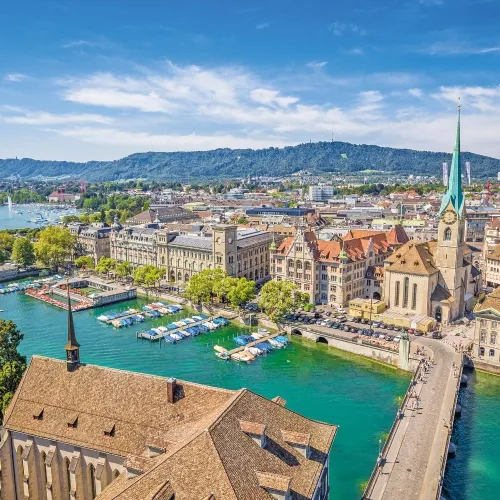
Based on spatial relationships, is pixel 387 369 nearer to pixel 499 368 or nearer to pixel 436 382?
pixel 436 382

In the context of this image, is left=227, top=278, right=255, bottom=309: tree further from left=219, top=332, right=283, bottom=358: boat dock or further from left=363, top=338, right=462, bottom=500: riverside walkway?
left=363, top=338, right=462, bottom=500: riverside walkway

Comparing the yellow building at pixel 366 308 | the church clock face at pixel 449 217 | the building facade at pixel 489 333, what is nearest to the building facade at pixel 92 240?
the yellow building at pixel 366 308

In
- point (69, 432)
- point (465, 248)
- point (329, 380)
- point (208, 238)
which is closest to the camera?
point (69, 432)

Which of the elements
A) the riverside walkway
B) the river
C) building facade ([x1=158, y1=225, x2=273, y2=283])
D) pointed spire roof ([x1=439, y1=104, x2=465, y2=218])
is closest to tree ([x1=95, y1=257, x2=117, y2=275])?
building facade ([x1=158, y1=225, x2=273, y2=283])

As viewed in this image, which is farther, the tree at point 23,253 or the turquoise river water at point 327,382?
the tree at point 23,253

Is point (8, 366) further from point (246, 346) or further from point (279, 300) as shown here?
point (279, 300)

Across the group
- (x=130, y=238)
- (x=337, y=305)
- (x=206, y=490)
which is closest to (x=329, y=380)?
(x=337, y=305)

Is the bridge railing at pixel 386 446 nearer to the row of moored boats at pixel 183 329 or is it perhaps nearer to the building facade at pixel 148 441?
the building facade at pixel 148 441
